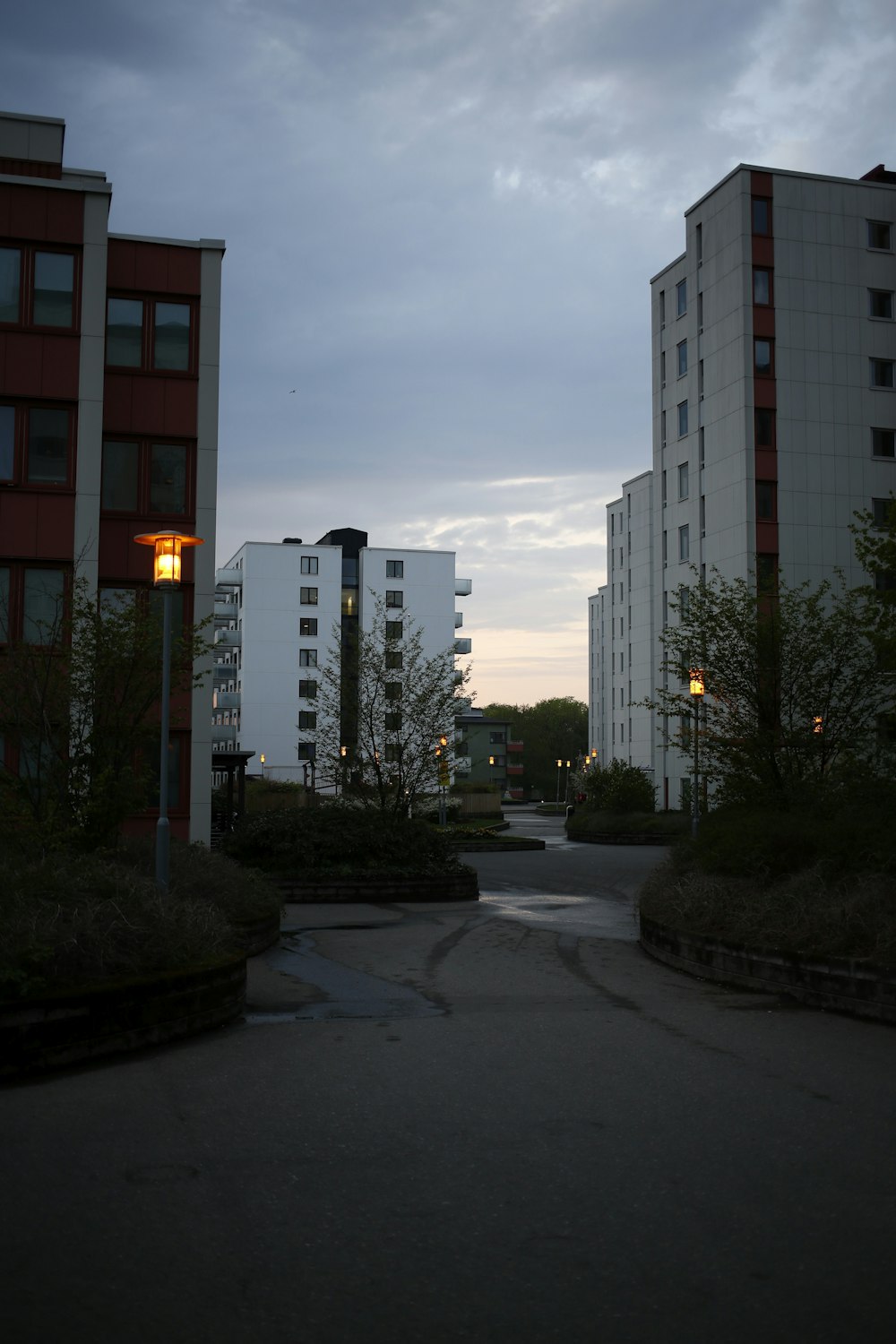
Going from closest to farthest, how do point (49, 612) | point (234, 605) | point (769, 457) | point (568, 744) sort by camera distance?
point (49, 612) < point (769, 457) < point (234, 605) < point (568, 744)

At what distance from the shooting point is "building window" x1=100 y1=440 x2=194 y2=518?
85.3 ft

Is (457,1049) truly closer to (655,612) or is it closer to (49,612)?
(49,612)

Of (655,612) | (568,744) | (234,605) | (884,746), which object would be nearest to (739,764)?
(884,746)

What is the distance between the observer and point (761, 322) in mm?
46844

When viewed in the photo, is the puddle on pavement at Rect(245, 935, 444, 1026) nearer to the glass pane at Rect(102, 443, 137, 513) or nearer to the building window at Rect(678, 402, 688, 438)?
the glass pane at Rect(102, 443, 137, 513)

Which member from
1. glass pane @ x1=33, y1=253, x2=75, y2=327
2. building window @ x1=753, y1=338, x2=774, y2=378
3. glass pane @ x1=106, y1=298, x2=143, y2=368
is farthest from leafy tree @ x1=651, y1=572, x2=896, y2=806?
building window @ x1=753, y1=338, x2=774, y2=378

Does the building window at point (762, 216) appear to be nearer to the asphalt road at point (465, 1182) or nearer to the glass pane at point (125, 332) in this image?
the glass pane at point (125, 332)

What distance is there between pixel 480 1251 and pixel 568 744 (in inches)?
7048

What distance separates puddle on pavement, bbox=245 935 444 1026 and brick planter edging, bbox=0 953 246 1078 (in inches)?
19.6

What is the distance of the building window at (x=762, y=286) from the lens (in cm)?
4701

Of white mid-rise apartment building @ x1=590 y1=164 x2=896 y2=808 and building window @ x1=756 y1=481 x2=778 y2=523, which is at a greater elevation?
white mid-rise apartment building @ x1=590 y1=164 x2=896 y2=808

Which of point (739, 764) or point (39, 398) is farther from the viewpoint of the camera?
point (39, 398)

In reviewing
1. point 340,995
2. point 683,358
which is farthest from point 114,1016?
point 683,358

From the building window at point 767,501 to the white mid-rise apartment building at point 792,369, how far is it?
0.07m
